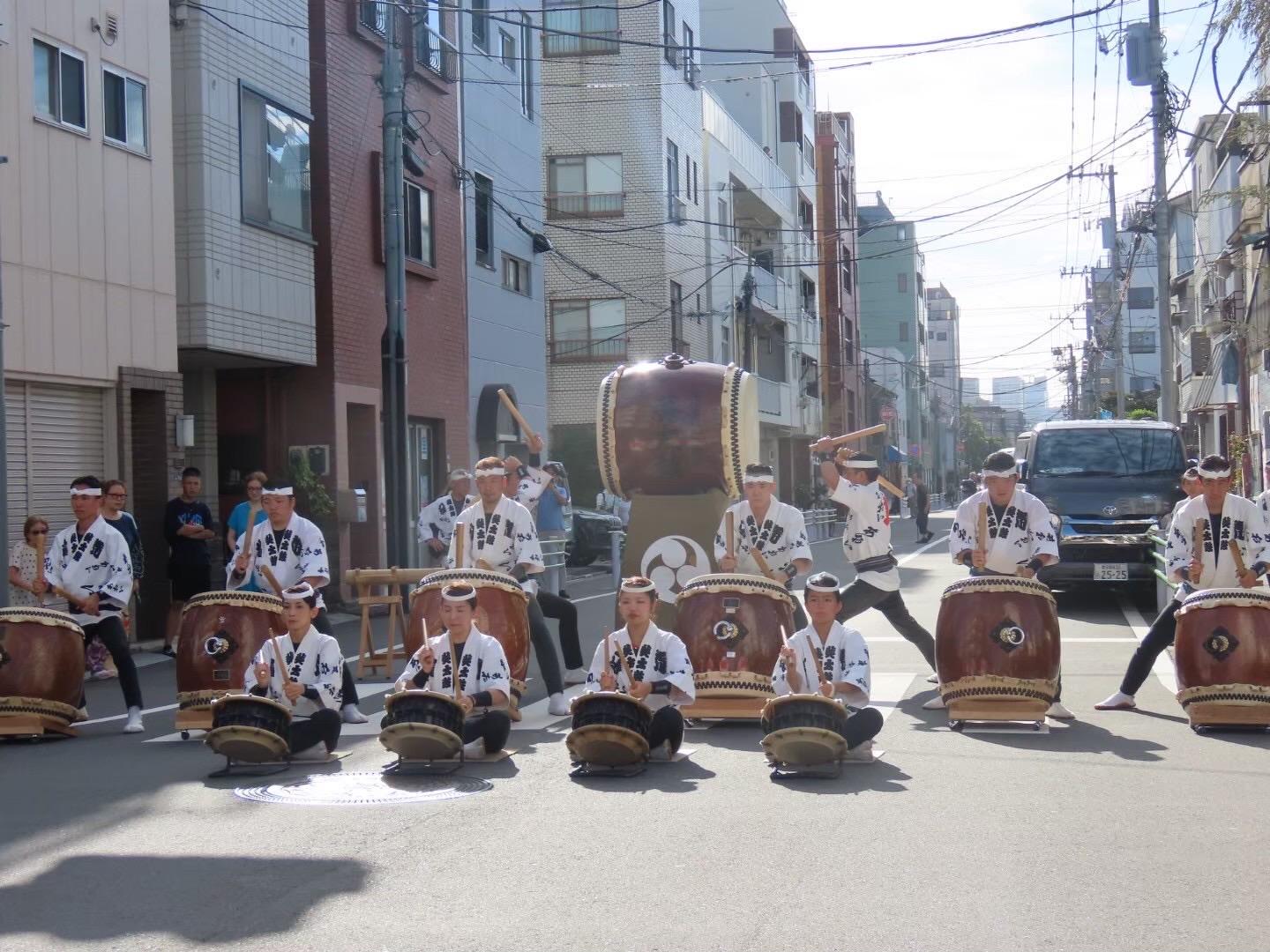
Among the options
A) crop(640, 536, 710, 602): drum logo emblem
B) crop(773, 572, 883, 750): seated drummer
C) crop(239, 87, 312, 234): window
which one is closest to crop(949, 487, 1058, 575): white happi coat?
crop(773, 572, 883, 750): seated drummer

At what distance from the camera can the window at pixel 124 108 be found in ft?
54.6

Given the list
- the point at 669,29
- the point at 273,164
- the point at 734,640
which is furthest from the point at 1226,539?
the point at 669,29

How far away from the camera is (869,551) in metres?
11.5

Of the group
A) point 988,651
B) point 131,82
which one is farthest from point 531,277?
point 988,651

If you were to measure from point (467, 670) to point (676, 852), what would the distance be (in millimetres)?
2648

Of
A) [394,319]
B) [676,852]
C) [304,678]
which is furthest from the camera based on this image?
[394,319]

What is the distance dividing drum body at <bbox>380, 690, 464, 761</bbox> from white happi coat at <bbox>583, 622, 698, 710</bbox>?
33.6 inches

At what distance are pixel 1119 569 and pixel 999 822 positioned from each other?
10.9 m

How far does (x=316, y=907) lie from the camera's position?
582cm

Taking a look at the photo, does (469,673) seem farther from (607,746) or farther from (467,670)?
(607,746)

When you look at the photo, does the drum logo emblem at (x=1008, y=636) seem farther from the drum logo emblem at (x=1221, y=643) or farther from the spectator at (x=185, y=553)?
the spectator at (x=185, y=553)

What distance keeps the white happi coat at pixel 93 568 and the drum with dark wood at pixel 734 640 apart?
381cm

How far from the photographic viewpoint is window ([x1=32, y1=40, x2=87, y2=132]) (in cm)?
1565

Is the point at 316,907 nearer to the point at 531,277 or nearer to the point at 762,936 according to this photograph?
the point at 762,936
